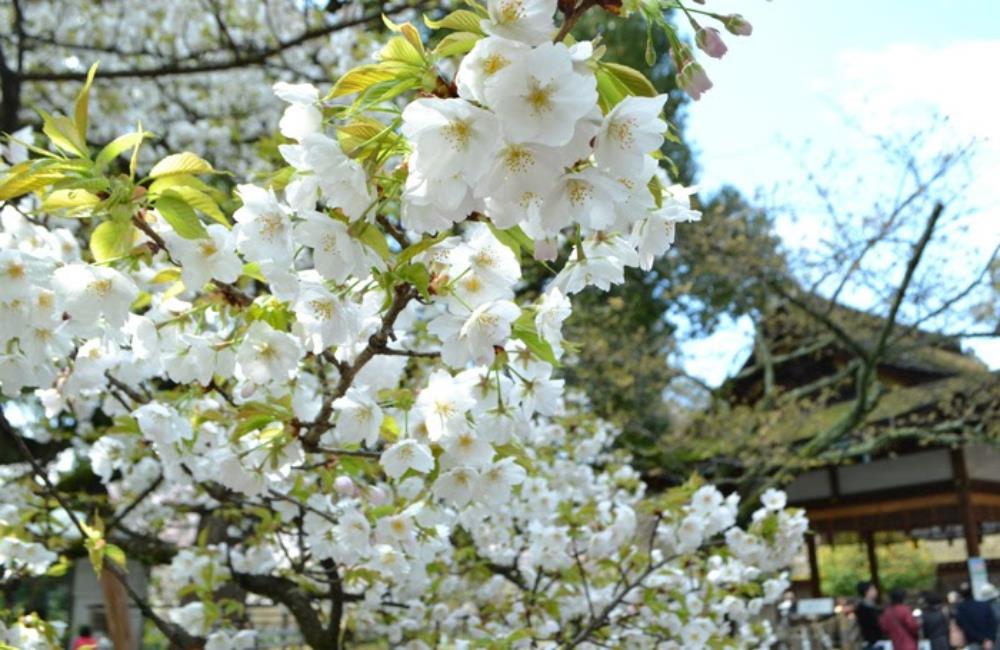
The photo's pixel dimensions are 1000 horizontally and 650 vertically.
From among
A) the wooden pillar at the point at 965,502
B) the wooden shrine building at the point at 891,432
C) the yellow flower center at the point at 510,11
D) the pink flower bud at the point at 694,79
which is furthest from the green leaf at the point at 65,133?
the wooden pillar at the point at 965,502

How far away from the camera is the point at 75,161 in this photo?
1.26 metres

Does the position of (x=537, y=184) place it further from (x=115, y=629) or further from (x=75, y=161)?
(x=115, y=629)

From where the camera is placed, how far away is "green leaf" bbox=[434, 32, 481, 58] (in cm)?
99

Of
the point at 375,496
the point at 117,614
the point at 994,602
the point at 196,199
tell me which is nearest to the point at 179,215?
the point at 196,199

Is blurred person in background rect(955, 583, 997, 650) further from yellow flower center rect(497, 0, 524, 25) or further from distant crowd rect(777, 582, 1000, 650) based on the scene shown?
yellow flower center rect(497, 0, 524, 25)

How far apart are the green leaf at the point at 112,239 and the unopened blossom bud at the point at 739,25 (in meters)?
0.82

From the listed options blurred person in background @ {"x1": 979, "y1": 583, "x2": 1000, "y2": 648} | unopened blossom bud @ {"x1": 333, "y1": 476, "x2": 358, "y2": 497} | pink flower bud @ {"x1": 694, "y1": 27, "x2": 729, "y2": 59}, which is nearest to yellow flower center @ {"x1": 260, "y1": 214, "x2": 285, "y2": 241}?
pink flower bud @ {"x1": 694, "y1": 27, "x2": 729, "y2": 59}

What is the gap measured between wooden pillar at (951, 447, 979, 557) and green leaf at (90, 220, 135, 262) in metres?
10.2

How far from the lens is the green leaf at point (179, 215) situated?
4.07 feet

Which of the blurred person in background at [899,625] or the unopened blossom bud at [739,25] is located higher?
the unopened blossom bud at [739,25]

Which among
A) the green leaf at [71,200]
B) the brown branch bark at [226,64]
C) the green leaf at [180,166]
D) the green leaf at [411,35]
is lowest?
the green leaf at [71,200]

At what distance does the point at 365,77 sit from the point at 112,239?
465mm

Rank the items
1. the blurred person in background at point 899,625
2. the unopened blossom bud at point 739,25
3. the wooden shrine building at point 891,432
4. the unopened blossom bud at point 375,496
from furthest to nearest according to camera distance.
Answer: the wooden shrine building at point 891,432 < the blurred person in background at point 899,625 < the unopened blossom bud at point 375,496 < the unopened blossom bud at point 739,25

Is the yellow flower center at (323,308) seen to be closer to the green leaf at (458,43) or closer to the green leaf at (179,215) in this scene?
the green leaf at (179,215)
